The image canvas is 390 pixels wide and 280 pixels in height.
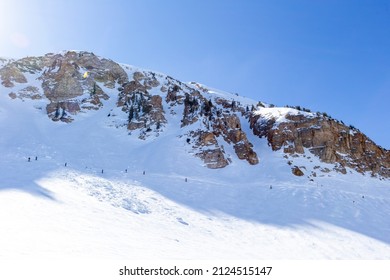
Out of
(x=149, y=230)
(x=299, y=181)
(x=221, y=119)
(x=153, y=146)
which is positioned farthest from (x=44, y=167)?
(x=221, y=119)

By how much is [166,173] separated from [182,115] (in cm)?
2795

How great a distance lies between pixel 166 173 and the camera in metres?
46.2

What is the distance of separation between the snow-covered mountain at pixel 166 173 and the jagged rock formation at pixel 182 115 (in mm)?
292

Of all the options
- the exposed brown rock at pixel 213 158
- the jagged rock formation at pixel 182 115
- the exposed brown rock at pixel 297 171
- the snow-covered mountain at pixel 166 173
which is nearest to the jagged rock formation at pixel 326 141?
the jagged rock formation at pixel 182 115

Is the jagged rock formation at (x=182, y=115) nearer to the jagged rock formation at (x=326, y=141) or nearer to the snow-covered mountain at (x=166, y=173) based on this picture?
the jagged rock formation at (x=326, y=141)

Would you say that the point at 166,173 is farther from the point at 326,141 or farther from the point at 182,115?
the point at 326,141

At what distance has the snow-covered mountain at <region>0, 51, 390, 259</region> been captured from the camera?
19.7m

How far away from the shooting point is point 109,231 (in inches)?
723

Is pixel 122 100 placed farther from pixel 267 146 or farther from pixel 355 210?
pixel 355 210

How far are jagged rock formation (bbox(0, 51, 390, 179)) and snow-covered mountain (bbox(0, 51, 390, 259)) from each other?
292mm

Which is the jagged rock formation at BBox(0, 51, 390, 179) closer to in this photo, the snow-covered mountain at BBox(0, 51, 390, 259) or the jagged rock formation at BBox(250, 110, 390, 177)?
the jagged rock formation at BBox(250, 110, 390, 177)

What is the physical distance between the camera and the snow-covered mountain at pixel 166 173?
19.7m

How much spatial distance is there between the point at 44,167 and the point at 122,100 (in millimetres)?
44426

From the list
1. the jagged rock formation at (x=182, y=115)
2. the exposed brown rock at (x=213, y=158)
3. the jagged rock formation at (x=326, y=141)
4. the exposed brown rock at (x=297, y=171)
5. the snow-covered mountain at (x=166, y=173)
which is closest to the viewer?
the snow-covered mountain at (x=166, y=173)
